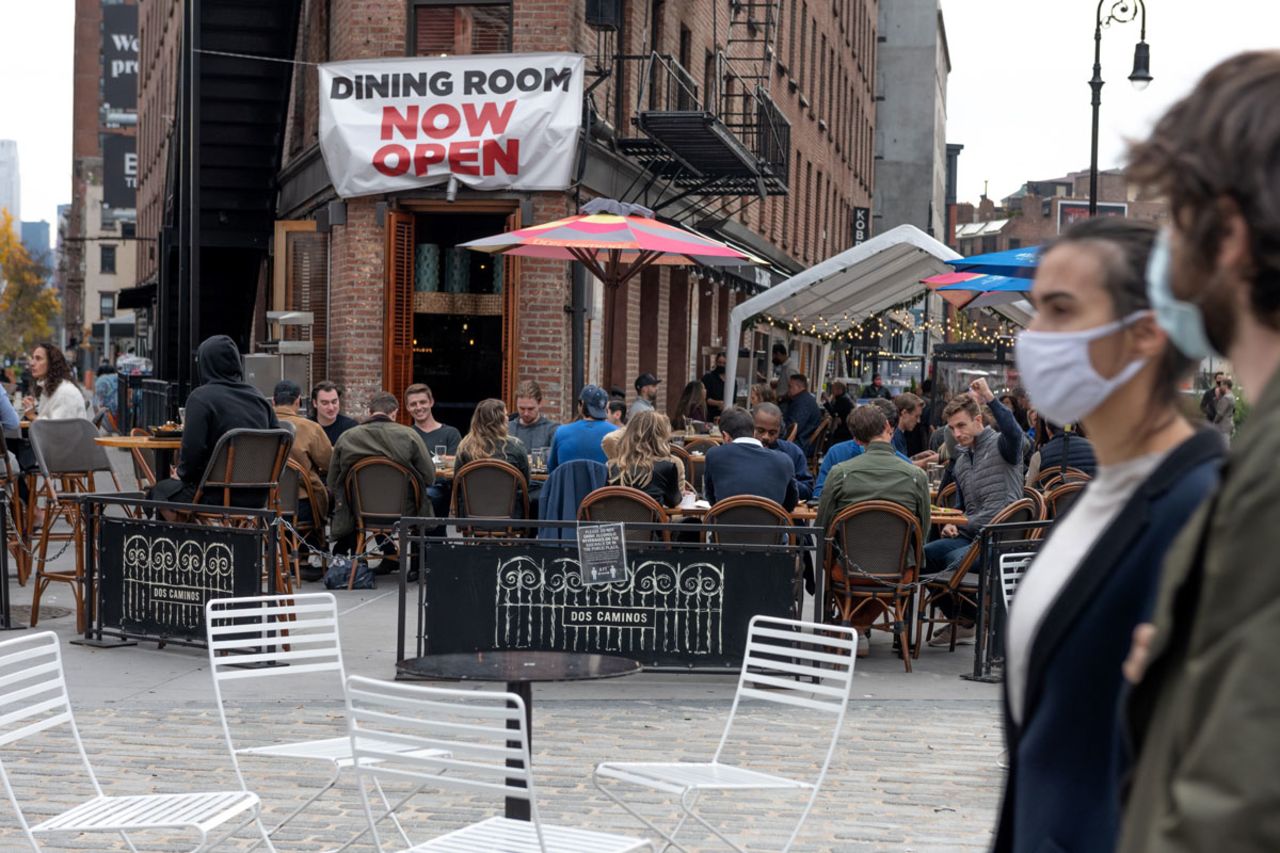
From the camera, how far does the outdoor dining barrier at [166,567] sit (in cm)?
942

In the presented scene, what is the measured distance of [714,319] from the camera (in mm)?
31094

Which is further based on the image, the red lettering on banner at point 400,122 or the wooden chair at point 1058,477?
the red lettering on banner at point 400,122

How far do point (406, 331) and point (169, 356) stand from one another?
649 centimetres

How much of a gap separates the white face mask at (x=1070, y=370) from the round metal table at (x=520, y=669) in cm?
299

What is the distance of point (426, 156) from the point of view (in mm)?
18109

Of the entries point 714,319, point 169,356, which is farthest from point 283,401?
point 714,319

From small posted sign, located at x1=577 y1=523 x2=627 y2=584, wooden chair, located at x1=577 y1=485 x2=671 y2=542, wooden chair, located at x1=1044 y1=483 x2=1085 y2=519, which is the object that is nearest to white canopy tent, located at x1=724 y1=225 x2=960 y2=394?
wooden chair, located at x1=1044 y1=483 x2=1085 y2=519

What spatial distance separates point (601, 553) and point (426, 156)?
10.3 m

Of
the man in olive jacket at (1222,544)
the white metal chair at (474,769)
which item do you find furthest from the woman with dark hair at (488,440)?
the man in olive jacket at (1222,544)

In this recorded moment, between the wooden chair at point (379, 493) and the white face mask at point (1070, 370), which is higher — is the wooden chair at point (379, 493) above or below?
below

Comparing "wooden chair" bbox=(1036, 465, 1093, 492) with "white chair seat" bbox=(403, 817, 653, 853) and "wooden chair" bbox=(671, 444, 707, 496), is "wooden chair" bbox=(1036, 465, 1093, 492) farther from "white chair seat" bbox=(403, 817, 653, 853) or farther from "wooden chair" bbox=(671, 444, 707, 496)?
"white chair seat" bbox=(403, 817, 653, 853)

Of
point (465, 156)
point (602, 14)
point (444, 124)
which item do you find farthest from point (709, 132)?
point (444, 124)

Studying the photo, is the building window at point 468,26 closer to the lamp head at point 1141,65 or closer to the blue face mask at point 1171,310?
the lamp head at point 1141,65

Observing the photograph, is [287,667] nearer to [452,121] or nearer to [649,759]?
[649,759]
